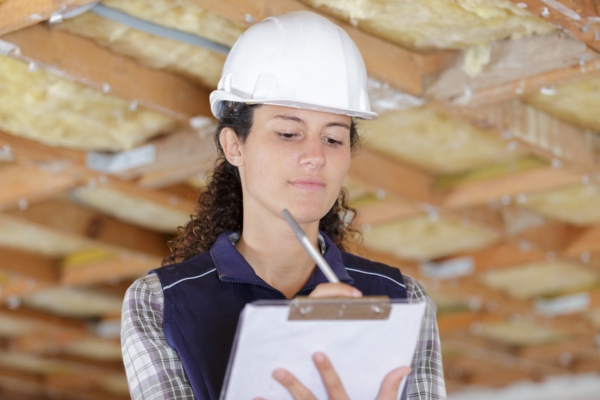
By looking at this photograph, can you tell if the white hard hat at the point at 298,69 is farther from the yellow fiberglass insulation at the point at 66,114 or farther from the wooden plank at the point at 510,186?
the wooden plank at the point at 510,186

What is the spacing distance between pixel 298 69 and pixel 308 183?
0.23 meters

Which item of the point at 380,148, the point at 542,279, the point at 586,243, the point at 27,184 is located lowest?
the point at 542,279

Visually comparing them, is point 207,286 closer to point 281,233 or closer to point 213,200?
point 281,233

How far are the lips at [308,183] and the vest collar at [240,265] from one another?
0.59 feet

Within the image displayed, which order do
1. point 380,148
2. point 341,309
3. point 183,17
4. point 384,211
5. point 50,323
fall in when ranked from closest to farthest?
point 341,309 < point 183,17 < point 380,148 < point 384,211 < point 50,323

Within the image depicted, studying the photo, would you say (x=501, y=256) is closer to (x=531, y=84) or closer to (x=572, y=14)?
(x=531, y=84)

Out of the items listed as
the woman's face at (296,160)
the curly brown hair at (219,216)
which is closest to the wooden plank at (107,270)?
the curly brown hair at (219,216)

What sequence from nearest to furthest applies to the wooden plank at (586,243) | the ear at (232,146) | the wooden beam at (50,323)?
the ear at (232,146)
the wooden plank at (586,243)
the wooden beam at (50,323)

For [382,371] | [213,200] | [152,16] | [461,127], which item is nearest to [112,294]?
[461,127]

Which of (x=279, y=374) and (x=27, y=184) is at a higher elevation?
(x=279, y=374)

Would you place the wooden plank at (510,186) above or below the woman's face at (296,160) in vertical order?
below

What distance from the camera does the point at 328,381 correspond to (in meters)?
1.32

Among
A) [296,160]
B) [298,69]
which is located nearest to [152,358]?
[296,160]

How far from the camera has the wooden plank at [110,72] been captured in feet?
8.40
